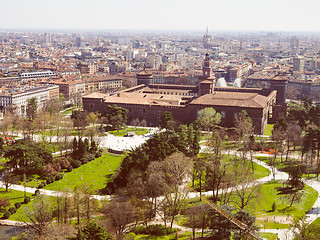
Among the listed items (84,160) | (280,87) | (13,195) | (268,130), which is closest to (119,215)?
(13,195)

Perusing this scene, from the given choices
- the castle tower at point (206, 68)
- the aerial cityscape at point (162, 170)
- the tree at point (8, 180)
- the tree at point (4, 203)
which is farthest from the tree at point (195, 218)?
the castle tower at point (206, 68)

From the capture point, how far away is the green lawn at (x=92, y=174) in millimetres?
45062

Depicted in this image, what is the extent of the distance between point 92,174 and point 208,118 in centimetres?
2416

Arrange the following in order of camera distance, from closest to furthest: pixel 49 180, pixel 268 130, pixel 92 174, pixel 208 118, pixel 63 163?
pixel 49 180
pixel 92 174
pixel 63 163
pixel 208 118
pixel 268 130

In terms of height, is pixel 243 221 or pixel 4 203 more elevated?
pixel 243 221

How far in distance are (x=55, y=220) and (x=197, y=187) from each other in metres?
15.2

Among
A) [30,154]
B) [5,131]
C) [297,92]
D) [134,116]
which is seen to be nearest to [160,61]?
[297,92]

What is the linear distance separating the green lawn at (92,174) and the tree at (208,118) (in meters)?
16.8

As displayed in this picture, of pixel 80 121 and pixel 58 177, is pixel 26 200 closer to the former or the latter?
pixel 58 177

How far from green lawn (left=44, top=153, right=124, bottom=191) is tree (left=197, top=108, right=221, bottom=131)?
1682 centimetres

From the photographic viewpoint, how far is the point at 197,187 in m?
44.1

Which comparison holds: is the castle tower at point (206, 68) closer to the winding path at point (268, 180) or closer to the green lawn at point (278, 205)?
the winding path at point (268, 180)

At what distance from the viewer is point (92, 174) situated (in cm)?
4866

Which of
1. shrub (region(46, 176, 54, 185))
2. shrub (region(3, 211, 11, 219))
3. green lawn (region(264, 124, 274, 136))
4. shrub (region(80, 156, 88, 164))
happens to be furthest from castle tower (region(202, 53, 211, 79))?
shrub (region(3, 211, 11, 219))
